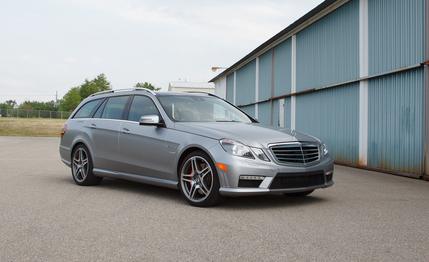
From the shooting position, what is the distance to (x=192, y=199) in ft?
22.7

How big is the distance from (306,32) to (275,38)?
264 cm

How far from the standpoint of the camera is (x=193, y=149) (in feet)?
22.9

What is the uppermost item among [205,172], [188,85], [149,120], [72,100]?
[72,100]

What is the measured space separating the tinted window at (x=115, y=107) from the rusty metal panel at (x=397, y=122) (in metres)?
6.50

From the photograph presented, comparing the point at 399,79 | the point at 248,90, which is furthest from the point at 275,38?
the point at 399,79

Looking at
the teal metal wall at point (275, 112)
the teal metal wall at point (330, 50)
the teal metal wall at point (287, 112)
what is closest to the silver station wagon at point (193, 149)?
the teal metal wall at point (330, 50)

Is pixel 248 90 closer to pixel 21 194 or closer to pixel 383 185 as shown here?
pixel 383 185

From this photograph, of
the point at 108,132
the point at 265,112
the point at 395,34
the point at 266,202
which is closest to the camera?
the point at 266,202

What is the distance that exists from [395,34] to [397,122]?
207cm

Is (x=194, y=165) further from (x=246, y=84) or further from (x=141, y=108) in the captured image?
(x=246, y=84)

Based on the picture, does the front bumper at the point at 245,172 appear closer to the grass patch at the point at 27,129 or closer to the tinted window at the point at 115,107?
the tinted window at the point at 115,107

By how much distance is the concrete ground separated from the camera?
4.46 m

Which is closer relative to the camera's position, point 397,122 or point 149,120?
point 149,120

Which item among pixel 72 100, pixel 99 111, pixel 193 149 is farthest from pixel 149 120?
pixel 72 100
